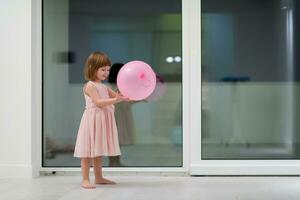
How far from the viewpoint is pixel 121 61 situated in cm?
416

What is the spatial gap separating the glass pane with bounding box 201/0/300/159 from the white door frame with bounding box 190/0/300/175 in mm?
71

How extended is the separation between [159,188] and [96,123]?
642 millimetres

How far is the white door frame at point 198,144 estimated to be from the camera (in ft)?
13.0

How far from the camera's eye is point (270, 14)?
4121mm

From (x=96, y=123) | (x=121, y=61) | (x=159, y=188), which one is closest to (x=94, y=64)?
(x=96, y=123)

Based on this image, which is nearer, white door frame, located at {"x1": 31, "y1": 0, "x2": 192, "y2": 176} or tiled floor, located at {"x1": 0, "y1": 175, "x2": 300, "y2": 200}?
tiled floor, located at {"x1": 0, "y1": 175, "x2": 300, "y2": 200}

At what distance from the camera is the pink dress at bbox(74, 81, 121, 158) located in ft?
11.4

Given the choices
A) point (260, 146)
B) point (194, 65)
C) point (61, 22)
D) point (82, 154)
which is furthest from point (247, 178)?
point (61, 22)
